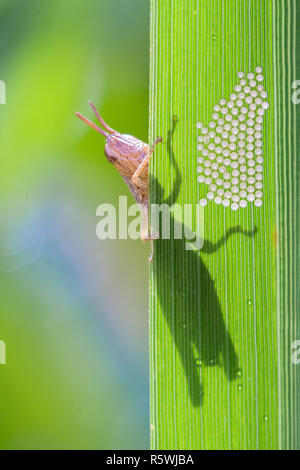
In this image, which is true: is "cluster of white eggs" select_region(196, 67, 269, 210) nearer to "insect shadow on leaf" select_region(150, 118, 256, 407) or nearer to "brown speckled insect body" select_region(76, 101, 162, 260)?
"insect shadow on leaf" select_region(150, 118, 256, 407)

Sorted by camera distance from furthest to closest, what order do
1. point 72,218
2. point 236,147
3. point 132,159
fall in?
point 72,218 → point 132,159 → point 236,147

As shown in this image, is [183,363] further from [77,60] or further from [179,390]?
[77,60]

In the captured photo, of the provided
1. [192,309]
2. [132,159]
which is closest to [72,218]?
[132,159]

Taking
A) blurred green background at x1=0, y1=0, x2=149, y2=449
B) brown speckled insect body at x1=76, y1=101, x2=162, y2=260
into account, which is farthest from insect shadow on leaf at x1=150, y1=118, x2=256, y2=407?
blurred green background at x1=0, y1=0, x2=149, y2=449

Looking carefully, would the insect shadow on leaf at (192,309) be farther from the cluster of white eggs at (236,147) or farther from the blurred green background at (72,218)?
the blurred green background at (72,218)

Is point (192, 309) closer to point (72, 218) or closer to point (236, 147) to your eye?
point (236, 147)

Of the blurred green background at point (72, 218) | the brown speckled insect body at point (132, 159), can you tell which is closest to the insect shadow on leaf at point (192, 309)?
the brown speckled insect body at point (132, 159)

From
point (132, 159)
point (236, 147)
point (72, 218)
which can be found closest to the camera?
point (236, 147)
